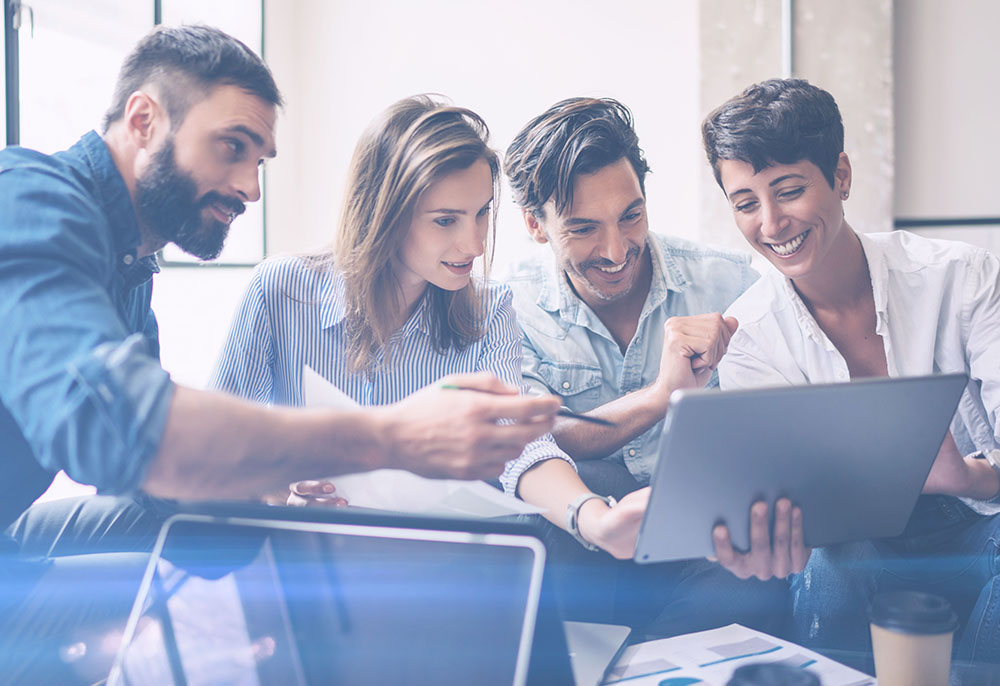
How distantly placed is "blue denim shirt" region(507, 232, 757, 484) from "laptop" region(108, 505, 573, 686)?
3.30 ft

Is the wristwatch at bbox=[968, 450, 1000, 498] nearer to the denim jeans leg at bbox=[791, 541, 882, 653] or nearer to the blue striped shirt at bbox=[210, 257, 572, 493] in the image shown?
the denim jeans leg at bbox=[791, 541, 882, 653]

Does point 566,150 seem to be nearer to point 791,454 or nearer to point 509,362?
point 509,362

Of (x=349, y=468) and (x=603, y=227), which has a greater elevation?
(x=603, y=227)

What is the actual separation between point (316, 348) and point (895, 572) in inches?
40.2

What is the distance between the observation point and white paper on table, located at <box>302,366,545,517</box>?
104 cm

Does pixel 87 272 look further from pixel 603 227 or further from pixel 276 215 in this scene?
pixel 276 215

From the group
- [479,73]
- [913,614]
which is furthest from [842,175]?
[479,73]

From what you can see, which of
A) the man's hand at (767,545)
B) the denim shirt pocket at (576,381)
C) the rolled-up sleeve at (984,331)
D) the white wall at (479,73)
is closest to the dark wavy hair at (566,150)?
the denim shirt pocket at (576,381)

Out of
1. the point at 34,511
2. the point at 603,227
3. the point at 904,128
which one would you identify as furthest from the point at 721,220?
the point at 34,511

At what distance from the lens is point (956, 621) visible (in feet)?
2.64

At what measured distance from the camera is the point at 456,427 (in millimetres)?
826

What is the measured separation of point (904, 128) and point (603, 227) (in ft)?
5.81

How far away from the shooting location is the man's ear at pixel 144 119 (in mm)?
1138

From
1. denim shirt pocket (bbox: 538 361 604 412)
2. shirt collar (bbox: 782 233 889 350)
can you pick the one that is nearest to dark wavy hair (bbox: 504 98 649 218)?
denim shirt pocket (bbox: 538 361 604 412)
